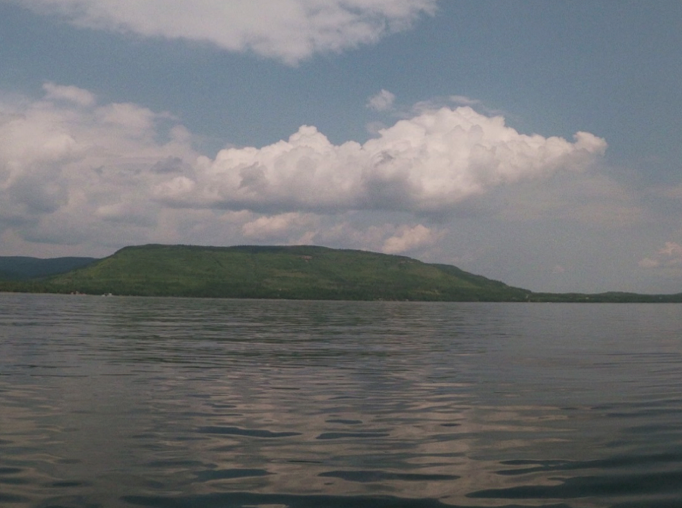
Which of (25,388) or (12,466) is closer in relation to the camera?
(12,466)

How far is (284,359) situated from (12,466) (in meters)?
23.4

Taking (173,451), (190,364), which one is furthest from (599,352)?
(173,451)

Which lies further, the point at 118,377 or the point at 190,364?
the point at 190,364

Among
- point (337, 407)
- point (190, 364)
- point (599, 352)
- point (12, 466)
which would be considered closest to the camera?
point (12, 466)

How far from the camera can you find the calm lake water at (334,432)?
12430mm

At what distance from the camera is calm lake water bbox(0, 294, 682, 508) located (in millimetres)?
12430

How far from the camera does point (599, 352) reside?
44125mm

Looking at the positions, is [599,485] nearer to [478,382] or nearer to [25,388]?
[478,382]

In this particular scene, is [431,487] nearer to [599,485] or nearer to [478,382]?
[599,485]

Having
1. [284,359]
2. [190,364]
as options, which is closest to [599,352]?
[284,359]

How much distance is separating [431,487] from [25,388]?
1885 cm

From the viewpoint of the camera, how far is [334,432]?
1764 centimetres

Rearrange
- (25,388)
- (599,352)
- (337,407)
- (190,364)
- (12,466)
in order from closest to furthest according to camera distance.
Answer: (12,466)
(337,407)
(25,388)
(190,364)
(599,352)

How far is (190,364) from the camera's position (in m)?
33.4
